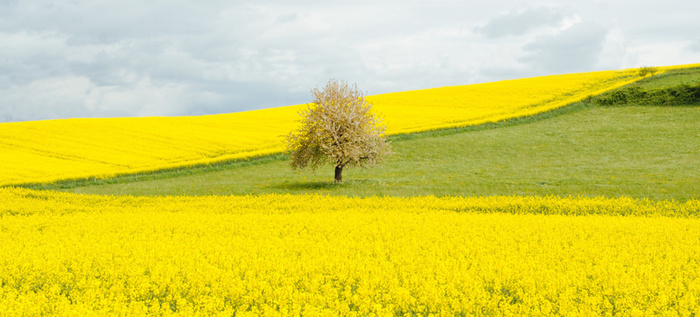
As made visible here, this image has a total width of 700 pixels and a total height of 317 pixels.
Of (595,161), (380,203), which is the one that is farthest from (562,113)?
(380,203)

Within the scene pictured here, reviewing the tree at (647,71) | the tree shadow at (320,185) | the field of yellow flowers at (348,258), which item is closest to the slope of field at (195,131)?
the tree at (647,71)

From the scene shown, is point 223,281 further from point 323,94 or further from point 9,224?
point 323,94

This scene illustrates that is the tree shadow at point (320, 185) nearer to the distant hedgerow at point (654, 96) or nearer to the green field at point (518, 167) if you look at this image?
the green field at point (518, 167)

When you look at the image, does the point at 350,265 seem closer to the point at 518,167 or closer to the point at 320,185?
the point at 320,185

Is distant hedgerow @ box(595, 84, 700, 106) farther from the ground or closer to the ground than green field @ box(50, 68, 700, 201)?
farther from the ground

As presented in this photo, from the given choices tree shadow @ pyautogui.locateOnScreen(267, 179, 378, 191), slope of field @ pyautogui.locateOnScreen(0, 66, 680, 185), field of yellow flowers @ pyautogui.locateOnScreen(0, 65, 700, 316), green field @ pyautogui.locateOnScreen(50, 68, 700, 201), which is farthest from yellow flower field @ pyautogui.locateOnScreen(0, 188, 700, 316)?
slope of field @ pyautogui.locateOnScreen(0, 66, 680, 185)

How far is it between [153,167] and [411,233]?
84.1 feet

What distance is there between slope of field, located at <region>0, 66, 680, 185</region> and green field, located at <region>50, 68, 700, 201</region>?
3109 millimetres

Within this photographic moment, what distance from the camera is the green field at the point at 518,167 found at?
24.6 meters

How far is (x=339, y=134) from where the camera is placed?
2755 centimetres

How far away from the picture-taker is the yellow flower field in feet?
26.9

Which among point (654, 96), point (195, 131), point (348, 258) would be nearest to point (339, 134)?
point (348, 258)

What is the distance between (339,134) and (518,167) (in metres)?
10.7

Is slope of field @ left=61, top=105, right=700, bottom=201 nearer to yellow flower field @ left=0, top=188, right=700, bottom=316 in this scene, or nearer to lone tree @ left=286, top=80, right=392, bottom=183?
lone tree @ left=286, top=80, right=392, bottom=183
